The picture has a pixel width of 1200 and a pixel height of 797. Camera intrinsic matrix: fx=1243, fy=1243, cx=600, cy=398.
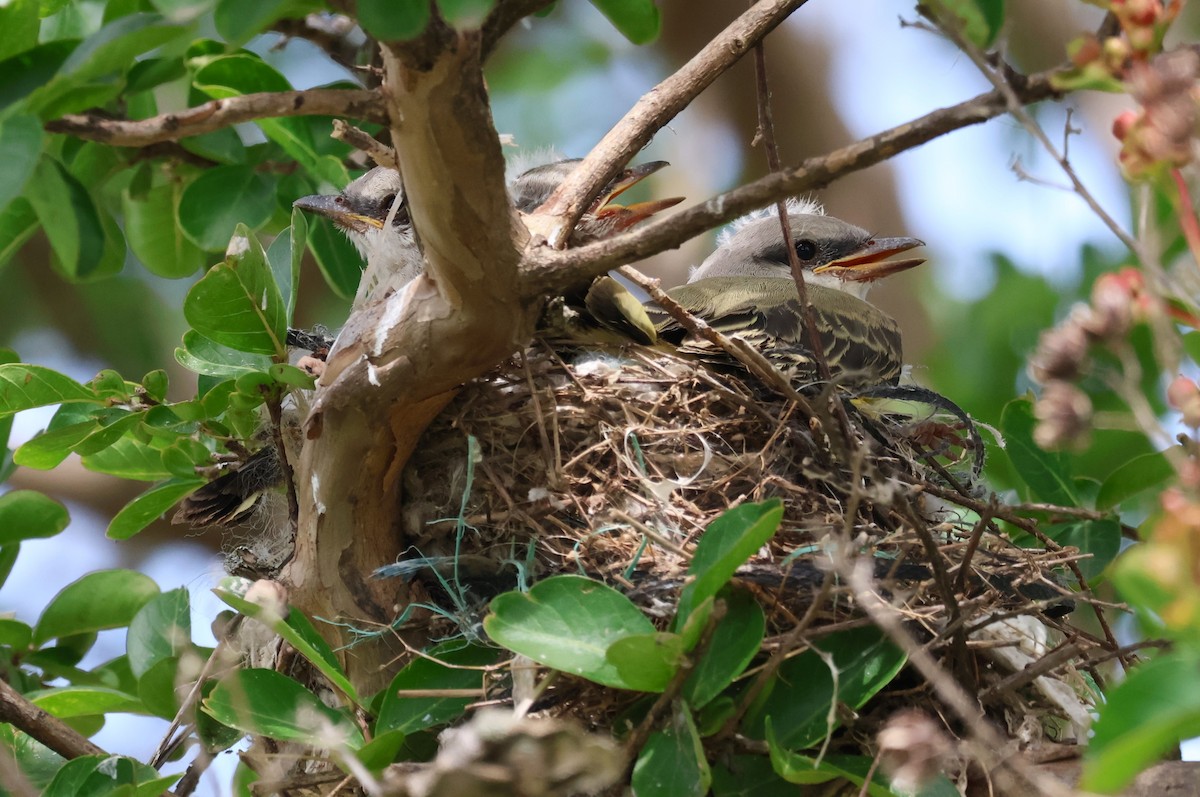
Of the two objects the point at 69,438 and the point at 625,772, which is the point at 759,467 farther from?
the point at 69,438

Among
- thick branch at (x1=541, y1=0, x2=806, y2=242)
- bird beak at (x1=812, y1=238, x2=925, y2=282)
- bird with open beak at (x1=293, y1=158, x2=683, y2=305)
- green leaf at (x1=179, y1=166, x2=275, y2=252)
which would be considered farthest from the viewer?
bird beak at (x1=812, y1=238, x2=925, y2=282)

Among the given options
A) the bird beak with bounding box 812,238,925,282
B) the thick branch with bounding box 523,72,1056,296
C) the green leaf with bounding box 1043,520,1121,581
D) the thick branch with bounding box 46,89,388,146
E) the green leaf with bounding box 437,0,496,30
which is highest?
the green leaf with bounding box 437,0,496,30

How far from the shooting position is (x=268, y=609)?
1.70 m

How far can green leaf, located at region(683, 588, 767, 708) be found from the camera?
171 cm

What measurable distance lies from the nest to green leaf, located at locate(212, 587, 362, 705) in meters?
0.19

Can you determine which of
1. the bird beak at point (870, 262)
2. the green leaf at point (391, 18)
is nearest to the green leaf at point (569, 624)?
the green leaf at point (391, 18)

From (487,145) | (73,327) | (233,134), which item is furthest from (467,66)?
(73,327)

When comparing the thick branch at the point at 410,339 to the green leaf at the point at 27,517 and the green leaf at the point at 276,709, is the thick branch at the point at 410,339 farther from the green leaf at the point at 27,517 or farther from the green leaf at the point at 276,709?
the green leaf at the point at 27,517

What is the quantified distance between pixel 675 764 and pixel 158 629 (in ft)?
4.08

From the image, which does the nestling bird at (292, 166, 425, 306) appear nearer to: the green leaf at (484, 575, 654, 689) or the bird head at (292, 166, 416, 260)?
the bird head at (292, 166, 416, 260)

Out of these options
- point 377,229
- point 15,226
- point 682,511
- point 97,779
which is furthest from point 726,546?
point 15,226

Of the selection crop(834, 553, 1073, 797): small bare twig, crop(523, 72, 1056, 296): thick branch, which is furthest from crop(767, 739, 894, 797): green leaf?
crop(523, 72, 1056, 296): thick branch

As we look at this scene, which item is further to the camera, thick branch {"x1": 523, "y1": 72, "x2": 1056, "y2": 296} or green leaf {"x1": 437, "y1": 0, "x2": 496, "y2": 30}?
thick branch {"x1": 523, "y1": 72, "x2": 1056, "y2": 296}

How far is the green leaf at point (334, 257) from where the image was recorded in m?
3.12
